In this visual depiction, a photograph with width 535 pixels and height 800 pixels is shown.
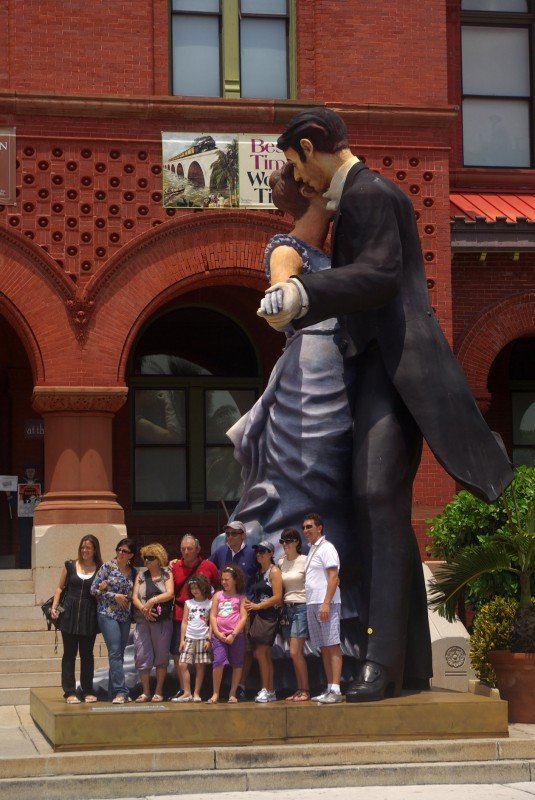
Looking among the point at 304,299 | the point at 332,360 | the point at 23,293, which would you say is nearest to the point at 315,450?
the point at 332,360

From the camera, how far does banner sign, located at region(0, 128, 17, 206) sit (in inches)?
780

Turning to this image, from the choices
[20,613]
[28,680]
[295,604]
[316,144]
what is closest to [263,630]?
[295,604]

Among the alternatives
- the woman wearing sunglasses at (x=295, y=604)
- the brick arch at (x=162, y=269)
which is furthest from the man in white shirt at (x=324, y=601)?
the brick arch at (x=162, y=269)

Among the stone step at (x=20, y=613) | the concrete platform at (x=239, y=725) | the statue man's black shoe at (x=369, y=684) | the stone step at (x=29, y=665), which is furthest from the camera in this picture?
the stone step at (x=20, y=613)

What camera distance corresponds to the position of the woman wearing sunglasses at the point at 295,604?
9.23 metres

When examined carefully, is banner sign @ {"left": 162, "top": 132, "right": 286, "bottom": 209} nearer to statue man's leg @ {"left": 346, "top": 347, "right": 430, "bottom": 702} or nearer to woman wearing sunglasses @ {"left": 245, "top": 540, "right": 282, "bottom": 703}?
woman wearing sunglasses @ {"left": 245, "top": 540, "right": 282, "bottom": 703}

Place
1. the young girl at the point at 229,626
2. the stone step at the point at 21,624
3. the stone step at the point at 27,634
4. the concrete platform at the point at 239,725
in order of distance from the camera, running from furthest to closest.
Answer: the stone step at the point at 21,624
the stone step at the point at 27,634
the young girl at the point at 229,626
the concrete platform at the point at 239,725

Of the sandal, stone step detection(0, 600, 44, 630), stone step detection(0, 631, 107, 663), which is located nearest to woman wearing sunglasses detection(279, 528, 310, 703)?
the sandal

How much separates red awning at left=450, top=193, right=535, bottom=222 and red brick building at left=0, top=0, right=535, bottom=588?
6 cm

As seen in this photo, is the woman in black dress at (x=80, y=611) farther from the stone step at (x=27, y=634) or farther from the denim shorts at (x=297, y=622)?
the stone step at (x=27, y=634)

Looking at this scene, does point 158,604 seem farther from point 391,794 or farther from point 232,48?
point 232,48

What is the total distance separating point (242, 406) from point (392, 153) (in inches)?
219

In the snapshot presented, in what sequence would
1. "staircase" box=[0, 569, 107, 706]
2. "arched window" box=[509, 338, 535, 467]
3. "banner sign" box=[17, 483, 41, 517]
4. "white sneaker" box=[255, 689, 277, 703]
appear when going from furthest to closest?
"arched window" box=[509, 338, 535, 467]
"banner sign" box=[17, 483, 41, 517]
"staircase" box=[0, 569, 107, 706]
"white sneaker" box=[255, 689, 277, 703]

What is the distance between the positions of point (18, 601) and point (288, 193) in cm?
1018
